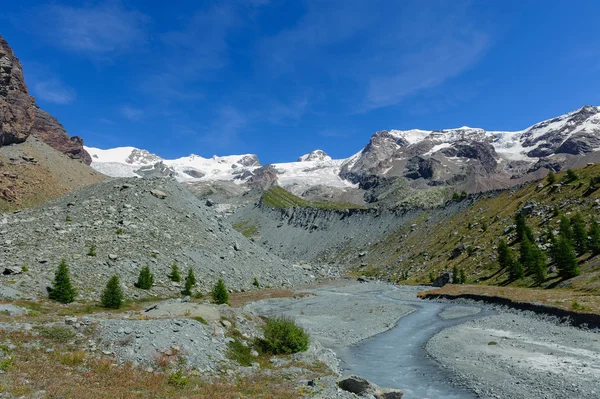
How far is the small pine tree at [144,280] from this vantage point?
177ft

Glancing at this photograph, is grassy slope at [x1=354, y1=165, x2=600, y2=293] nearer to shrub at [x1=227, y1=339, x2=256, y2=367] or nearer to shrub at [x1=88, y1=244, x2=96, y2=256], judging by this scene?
shrub at [x1=227, y1=339, x2=256, y2=367]

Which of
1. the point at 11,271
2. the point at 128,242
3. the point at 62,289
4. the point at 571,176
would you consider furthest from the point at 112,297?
the point at 571,176

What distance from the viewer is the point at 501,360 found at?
3011 cm

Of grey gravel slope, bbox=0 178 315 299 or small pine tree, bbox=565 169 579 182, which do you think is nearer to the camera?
grey gravel slope, bbox=0 178 315 299

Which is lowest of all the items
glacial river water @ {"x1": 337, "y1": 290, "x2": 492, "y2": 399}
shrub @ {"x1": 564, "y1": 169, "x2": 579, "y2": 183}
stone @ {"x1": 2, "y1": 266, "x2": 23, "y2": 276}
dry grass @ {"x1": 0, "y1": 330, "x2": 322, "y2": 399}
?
glacial river water @ {"x1": 337, "y1": 290, "x2": 492, "y2": 399}

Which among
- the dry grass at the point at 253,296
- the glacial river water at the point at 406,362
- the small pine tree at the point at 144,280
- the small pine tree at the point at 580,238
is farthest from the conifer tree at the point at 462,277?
the small pine tree at the point at 144,280

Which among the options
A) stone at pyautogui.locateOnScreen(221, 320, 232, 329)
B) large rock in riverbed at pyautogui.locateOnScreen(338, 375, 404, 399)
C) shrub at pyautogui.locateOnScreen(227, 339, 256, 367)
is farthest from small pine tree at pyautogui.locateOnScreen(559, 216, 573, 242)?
shrub at pyautogui.locateOnScreen(227, 339, 256, 367)

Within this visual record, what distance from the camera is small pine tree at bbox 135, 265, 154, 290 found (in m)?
53.8

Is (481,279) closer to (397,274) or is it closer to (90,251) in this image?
(397,274)

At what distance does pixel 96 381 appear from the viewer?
18.7 metres

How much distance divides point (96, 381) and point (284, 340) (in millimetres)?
15786

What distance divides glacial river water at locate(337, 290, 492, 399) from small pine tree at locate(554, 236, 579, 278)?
2258 centimetres

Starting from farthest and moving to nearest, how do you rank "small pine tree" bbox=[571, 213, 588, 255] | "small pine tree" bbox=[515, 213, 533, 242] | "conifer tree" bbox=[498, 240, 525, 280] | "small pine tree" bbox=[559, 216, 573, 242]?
"small pine tree" bbox=[515, 213, 533, 242]
"conifer tree" bbox=[498, 240, 525, 280]
"small pine tree" bbox=[559, 216, 573, 242]
"small pine tree" bbox=[571, 213, 588, 255]

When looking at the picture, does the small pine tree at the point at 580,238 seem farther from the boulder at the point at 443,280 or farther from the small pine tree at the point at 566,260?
the boulder at the point at 443,280
